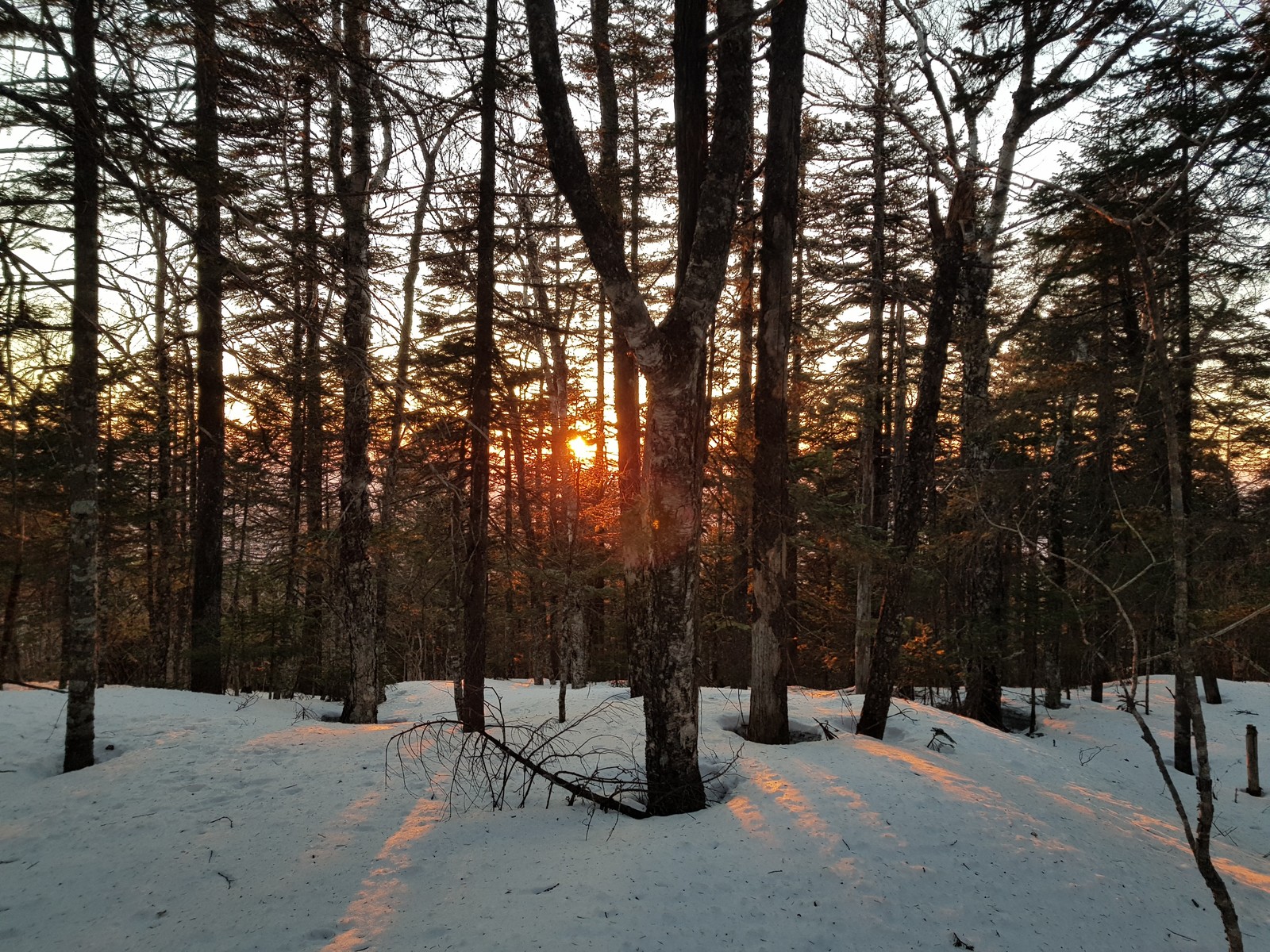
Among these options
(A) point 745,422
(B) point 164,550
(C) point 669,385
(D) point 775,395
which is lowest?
(B) point 164,550

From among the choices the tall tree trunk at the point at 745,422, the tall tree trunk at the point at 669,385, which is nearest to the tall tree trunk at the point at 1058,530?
the tall tree trunk at the point at 745,422

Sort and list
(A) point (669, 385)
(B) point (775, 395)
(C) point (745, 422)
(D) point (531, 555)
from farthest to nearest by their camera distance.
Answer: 1. (C) point (745, 422)
2. (D) point (531, 555)
3. (B) point (775, 395)
4. (A) point (669, 385)

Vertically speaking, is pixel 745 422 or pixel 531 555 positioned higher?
pixel 745 422

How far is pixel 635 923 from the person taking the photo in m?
3.48

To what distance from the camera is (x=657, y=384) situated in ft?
16.1

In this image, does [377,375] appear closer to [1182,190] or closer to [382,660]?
[382,660]

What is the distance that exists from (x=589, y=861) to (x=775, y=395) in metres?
4.89

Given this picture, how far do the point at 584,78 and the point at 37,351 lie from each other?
36.7 feet

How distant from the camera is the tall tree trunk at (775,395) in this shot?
679cm

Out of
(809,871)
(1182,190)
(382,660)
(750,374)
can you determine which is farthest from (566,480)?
(1182,190)

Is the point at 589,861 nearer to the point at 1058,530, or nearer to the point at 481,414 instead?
the point at 481,414

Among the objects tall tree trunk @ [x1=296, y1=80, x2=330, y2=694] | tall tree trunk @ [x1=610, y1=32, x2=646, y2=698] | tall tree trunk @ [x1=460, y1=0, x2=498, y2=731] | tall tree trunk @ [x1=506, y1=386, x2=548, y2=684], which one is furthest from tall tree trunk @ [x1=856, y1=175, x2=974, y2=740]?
tall tree trunk @ [x1=296, y1=80, x2=330, y2=694]

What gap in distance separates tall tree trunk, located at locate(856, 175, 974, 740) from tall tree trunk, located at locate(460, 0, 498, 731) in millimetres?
4873

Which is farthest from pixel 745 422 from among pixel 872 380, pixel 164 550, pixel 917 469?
pixel 164 550
